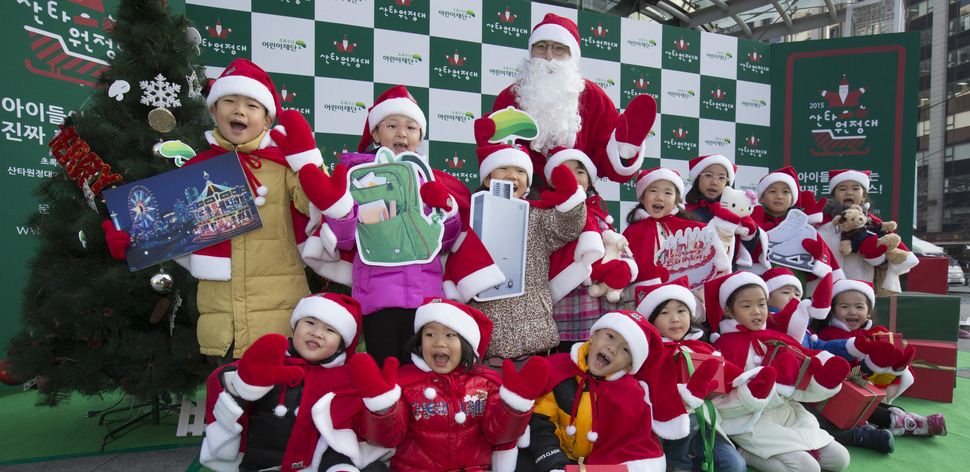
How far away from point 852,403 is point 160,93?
354 centimetres

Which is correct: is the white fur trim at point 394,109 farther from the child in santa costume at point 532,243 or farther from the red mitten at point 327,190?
the red mitten at point 327,190

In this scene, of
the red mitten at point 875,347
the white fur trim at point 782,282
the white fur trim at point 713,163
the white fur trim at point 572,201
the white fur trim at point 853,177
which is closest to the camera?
the white fur trim at point 572,201

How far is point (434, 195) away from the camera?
2.03 m

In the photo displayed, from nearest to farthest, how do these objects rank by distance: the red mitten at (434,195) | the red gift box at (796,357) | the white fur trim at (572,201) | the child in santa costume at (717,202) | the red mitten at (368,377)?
the red mitten at (368,377) → the red mitten at (434,195) → the white fur trim at (572,201) → the red gift box at (796,357) → the child in santa costume at (717,202)

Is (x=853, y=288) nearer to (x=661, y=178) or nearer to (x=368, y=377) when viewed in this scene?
(x=661, y=178)

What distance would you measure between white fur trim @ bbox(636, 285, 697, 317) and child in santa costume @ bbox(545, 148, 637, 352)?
11 centimetres

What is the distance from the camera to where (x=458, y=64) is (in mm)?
4734

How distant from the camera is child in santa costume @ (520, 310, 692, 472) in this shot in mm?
1947

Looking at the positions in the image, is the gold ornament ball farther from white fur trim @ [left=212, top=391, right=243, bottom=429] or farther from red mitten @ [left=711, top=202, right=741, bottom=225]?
red mitten @ [left=711, top=202, right=741, bottom=225]

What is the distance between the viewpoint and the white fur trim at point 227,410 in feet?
5.61

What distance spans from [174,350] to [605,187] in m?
3.85

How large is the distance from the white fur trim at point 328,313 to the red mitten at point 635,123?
1552mm

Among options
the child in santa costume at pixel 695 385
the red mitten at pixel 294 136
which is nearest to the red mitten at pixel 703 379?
the child in santa costume at pixel 695 385

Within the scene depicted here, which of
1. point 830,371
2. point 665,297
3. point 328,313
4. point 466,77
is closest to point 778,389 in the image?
point 830,371
